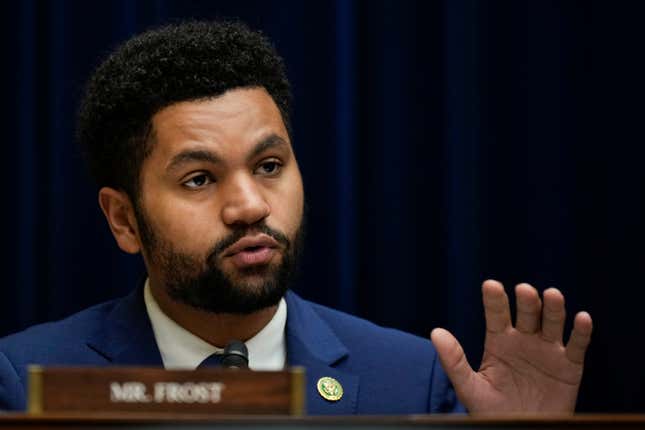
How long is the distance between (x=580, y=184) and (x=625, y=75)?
26cm

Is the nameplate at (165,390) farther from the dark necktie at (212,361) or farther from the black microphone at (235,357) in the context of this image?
the dark necktie at (212,361)

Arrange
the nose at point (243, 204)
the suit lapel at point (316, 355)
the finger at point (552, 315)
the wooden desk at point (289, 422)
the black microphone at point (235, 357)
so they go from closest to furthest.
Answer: the wooden desk at point (289, 422) < the black microphone at point (235, 357) < the finger at point (552, 315) < the nose at point (243, 204) < the suit lapel at point (316, 355)

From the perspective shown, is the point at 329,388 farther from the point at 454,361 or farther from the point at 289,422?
the point at 289,422

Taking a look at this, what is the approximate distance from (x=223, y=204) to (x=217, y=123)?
0.14 metres

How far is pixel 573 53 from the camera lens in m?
2.28

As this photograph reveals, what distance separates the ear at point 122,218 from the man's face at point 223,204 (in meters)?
0.11

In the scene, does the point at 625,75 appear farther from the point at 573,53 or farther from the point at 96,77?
the point at 96,77

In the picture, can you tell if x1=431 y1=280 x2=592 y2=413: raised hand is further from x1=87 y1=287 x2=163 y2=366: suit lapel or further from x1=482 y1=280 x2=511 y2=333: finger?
x1=87 y1=287 x2=163 y2=366: suit lapel

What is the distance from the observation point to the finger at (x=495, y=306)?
144 cm

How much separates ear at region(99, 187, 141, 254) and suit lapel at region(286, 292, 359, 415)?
293 mm

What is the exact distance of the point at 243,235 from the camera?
159 cm

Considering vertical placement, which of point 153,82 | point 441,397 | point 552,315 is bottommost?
point 441,397

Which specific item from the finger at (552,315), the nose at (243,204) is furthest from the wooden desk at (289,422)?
the nose at (243,204)

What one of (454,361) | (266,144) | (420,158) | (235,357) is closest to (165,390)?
(235,357)
